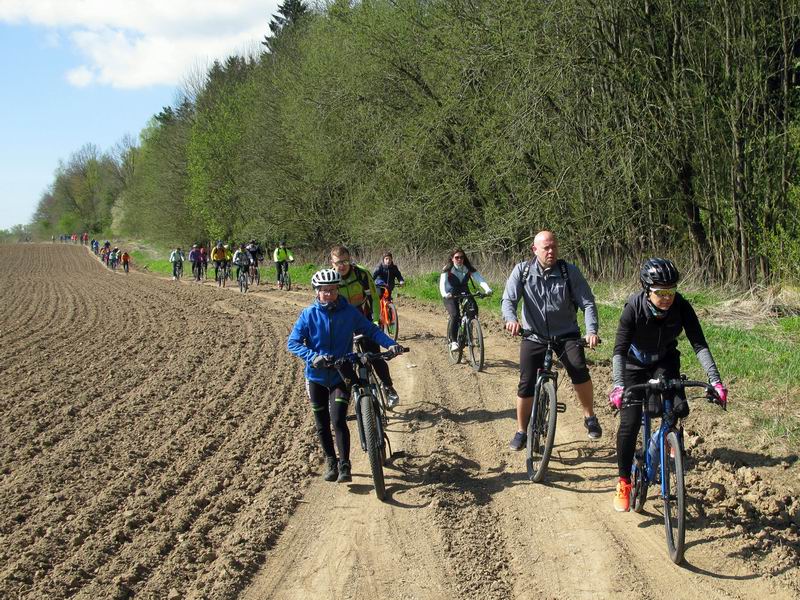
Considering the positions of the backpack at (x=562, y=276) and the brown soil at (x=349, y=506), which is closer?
the brown soil at (x=349, y=506)

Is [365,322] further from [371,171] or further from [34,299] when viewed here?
[34,299]

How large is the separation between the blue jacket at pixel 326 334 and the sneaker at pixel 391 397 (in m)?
1.54

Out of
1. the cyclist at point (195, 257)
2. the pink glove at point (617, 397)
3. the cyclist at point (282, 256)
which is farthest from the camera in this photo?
the cyclist at point (195, 257)

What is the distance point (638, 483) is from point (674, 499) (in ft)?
1.52

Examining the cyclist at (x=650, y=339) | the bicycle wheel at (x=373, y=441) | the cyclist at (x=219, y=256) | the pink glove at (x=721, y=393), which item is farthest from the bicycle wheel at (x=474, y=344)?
the cyclist at (x=219, y=256)

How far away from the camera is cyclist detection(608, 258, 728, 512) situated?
185 inches

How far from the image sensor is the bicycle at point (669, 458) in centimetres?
435

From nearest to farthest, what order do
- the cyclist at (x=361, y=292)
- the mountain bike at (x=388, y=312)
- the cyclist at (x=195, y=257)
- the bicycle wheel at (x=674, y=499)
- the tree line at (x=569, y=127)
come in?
the bicycle wheel at (x=674, y=499)
the cyclist at (x=361, y=292)
the mountain bike at (x=388, y=312)
the tree line at (x=569, y=127)
the cyclist at (x=195, y=257)

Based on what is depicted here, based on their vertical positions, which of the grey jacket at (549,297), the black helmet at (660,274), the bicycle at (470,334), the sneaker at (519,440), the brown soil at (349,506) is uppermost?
the black helmet at (660,274)

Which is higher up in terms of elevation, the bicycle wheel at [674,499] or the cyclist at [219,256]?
the cyclist at [219,256]

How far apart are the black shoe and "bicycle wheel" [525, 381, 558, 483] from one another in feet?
5.36

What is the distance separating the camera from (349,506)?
5.68m

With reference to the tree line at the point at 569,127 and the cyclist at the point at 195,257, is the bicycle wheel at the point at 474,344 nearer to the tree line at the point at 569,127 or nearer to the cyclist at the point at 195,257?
the tree line at the point at 569,127

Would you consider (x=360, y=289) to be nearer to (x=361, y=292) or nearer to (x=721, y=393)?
(x=361, y=292)
